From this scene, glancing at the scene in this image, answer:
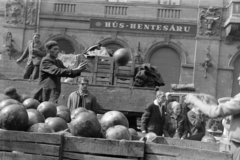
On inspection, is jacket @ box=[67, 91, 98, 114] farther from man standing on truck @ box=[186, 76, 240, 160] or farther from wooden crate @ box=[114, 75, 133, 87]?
man standing on truck @ box=[186, 76, 240, 160]

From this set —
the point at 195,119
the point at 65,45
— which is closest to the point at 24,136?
the point at 195,119

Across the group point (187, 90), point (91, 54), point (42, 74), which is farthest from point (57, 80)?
point (187, 90)

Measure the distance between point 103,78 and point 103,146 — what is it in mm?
9959

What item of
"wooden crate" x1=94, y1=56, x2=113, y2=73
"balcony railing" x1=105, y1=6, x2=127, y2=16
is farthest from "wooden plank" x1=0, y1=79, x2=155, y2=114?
"balcony railing" x1=105, y1=6, x2=127, y2=16

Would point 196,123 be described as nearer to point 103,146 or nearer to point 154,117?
point 154,117

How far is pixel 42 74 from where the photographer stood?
9.70m

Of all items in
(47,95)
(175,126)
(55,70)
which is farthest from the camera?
(175,126)

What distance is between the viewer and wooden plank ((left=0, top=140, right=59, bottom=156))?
530 centimetres

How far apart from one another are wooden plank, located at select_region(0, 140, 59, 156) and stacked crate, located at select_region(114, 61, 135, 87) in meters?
9.75

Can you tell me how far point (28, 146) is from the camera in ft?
17.6

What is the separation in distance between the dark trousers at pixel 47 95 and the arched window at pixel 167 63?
23477mm

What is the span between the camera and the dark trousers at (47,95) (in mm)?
9688

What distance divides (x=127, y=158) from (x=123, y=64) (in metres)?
9.93

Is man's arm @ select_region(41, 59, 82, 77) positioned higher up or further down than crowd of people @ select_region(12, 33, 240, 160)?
higher up
